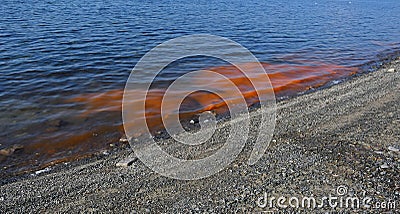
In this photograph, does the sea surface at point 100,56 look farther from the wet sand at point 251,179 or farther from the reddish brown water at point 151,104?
the wet sand at point 251,179

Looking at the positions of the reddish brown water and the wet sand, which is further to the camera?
the reddish brown water

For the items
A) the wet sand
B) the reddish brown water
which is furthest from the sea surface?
the wet sand

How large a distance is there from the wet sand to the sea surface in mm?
1632

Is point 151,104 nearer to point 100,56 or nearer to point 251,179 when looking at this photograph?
point 251,179

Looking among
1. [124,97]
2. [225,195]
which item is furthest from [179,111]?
[225,195]

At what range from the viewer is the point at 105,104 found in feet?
39.8

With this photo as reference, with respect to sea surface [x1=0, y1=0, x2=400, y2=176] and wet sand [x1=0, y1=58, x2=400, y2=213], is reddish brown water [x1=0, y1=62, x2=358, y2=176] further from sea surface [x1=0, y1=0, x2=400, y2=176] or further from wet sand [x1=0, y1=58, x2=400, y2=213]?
wet sand [x1=0, y1=58, x2=400, y2=213]

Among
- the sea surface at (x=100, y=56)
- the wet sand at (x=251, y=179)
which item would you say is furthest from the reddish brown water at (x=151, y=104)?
the wet sand at (x=251, y=179)

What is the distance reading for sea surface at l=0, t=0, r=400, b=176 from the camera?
9969 millimetres

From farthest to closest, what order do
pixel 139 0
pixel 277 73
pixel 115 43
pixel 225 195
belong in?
pixel 139 0 → pixel 115 43 → pixel 277 73 → pixel 225 195

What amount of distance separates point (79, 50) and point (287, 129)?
13.2 meters

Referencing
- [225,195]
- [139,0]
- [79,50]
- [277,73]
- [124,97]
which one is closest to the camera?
[225,195]

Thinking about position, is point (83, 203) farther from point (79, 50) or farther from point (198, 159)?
point (79, 50)

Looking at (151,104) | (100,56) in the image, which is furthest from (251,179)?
(100,56)
